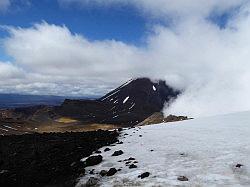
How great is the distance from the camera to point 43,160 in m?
27.3

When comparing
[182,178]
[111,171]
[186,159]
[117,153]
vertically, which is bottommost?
[182,178]

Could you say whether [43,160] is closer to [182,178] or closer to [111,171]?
[111,171]

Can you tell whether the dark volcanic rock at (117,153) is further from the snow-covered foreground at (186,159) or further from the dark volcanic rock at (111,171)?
the dark volcanic rock at (111,171)

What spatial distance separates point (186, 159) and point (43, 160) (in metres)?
10.2

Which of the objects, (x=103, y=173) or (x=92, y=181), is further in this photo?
(x=103, y=173)

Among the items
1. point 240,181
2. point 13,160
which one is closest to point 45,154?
point 13,160

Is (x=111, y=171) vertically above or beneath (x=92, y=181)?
above

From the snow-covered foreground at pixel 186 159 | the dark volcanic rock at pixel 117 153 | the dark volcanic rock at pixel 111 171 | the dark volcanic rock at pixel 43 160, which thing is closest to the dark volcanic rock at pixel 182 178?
the snow-covered foreground at pixel 186 159

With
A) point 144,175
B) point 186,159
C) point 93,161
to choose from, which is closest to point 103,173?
point 144,175

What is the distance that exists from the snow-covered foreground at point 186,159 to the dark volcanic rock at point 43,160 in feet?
4.86

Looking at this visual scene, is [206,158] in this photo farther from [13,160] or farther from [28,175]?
[13,160]

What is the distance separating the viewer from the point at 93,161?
24484 mm

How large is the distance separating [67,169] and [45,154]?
6.59 metres

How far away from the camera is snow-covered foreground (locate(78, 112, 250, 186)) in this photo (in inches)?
750
